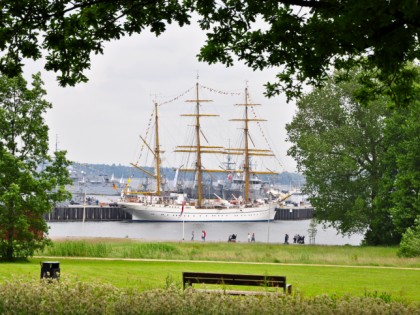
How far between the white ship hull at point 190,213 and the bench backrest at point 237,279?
13219cm

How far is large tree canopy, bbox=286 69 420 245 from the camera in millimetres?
56688

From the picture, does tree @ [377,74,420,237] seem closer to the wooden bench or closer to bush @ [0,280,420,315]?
the wooden bench

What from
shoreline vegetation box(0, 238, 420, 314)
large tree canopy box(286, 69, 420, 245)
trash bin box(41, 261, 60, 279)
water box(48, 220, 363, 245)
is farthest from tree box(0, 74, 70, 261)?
water box(48, 220, 363, 245)

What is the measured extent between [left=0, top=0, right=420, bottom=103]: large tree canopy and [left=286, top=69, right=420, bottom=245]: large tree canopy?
4315 cm

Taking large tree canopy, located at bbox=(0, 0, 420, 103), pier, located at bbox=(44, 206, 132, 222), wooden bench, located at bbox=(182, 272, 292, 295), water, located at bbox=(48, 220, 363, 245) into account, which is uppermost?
large tree canopy, located at bbox=(0, 0, 420, 103)

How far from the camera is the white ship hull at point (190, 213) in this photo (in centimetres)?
15025

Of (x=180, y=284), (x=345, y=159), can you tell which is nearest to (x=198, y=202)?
(x=345, y=159)

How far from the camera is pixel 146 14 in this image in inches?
495

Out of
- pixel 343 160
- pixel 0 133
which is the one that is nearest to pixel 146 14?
pixel 0 133

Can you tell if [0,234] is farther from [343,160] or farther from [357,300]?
[343,160]

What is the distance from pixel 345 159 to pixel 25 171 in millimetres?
31984

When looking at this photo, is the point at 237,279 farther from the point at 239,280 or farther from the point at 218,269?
the point at 218,269

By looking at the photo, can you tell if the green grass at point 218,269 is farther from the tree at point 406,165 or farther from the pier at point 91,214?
the pier at point 91,214

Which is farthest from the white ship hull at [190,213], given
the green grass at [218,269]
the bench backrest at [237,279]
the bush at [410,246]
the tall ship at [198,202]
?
the bench backrest at [237,279]
